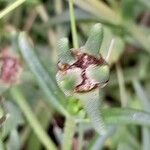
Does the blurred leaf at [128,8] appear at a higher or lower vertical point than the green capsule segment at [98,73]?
lower

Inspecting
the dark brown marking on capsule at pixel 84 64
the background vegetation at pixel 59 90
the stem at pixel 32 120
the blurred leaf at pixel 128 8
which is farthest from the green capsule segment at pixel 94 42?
the blurred leaf at pixel 128 8

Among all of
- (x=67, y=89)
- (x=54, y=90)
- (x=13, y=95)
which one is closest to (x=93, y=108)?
(x=67, y=89)

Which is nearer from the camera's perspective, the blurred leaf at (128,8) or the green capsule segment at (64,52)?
the green capsule segment at (64,52)

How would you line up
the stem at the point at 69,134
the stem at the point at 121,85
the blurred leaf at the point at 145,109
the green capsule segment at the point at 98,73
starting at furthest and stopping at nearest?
the stem at the point at 121,85, the blurred leaf at the point at 145,109, the stem at the point at 69,134, the green capsule segment at the point at 98,73

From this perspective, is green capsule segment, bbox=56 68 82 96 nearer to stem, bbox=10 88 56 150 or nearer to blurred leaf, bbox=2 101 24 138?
stem, bbox=10 88 56 150

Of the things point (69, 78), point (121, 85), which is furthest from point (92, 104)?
point (121, 85)

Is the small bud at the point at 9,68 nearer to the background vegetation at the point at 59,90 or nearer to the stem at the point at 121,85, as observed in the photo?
the background vegetation at the point at 59,90

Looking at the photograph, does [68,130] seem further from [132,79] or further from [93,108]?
[132,79]

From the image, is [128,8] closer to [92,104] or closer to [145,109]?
[145,109]
